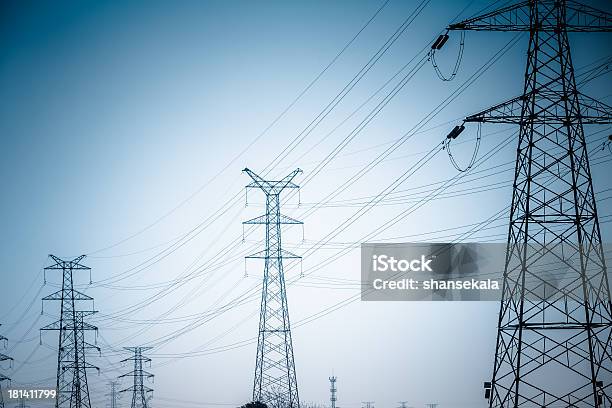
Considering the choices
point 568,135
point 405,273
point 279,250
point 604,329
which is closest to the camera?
point 604,329

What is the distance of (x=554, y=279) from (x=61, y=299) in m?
43.6

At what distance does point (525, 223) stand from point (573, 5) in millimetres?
8897

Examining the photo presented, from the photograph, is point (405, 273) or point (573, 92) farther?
point (405, 273)

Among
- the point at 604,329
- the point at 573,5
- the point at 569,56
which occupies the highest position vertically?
the point at 573,5

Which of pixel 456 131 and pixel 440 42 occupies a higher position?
pixel 440 42

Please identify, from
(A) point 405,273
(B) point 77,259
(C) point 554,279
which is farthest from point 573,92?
(B) point 77,259

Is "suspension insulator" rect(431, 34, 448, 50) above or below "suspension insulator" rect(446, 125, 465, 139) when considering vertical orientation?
above

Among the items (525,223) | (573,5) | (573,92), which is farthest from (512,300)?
(573,5)

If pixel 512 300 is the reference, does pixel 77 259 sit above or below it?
above

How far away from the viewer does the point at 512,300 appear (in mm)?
27500

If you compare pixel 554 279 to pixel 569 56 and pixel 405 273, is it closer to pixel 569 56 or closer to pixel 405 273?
pixel 569 56

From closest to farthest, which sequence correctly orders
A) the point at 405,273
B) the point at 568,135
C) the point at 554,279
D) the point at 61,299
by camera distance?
the point at 568,135 < the point at 554,279 < the point at 405,273 < the point at 61,299

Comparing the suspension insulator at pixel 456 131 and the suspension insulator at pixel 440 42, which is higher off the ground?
the suspension insulator at pixel 440 42

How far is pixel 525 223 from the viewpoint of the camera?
27484 mm
